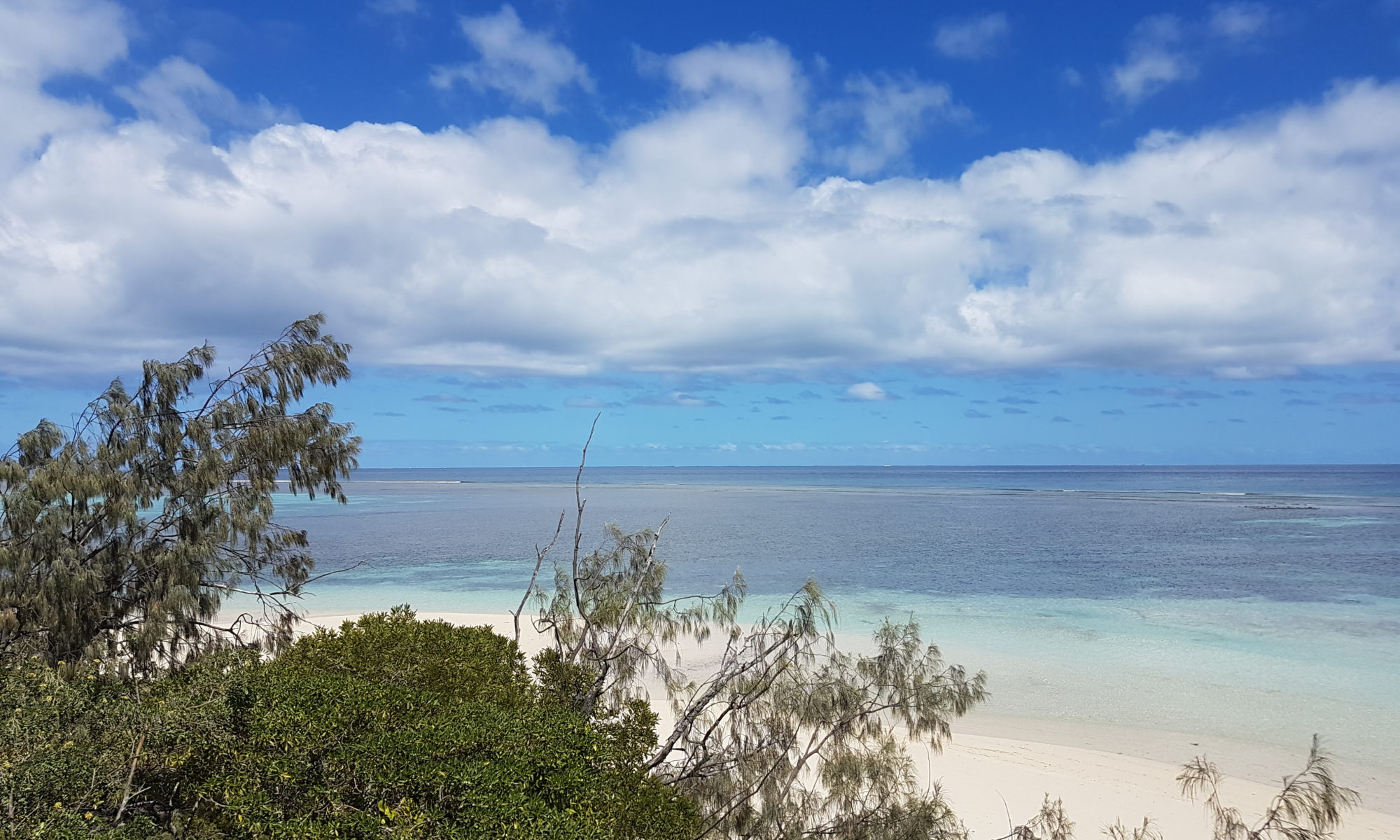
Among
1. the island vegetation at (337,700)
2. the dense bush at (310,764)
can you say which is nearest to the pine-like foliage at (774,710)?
the island vegetation at (337,700)

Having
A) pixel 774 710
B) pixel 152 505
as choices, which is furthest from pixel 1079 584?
pixel 152 505

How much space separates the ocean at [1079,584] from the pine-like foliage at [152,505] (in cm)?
1210

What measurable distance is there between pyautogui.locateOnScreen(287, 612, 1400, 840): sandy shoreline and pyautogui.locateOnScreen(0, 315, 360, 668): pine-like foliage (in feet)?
29.1

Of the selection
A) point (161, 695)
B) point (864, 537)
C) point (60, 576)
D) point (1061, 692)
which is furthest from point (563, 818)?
point (864, 537)

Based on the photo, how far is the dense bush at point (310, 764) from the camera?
14.1 ft

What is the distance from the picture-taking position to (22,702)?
541 centimetres

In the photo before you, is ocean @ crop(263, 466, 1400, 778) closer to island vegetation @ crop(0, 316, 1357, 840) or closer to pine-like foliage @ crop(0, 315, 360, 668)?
island vegetation @ crop(0, 316, 1357, 840)

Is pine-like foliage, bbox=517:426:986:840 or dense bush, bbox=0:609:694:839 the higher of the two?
dense bush, bbox=0:609:694:839

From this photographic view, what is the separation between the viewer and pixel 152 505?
10.2 meters

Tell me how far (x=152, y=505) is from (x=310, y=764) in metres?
7.08

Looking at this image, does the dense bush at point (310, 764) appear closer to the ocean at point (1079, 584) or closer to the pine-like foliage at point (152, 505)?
the pine-like foliage at point (152, 505)

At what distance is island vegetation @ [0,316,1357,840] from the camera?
461 cm

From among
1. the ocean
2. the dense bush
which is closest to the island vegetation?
the dense bush

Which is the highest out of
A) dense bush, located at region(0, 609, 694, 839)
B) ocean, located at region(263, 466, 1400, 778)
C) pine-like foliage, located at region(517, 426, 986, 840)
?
dense bush, located at region(0, 609, 694, 839)
